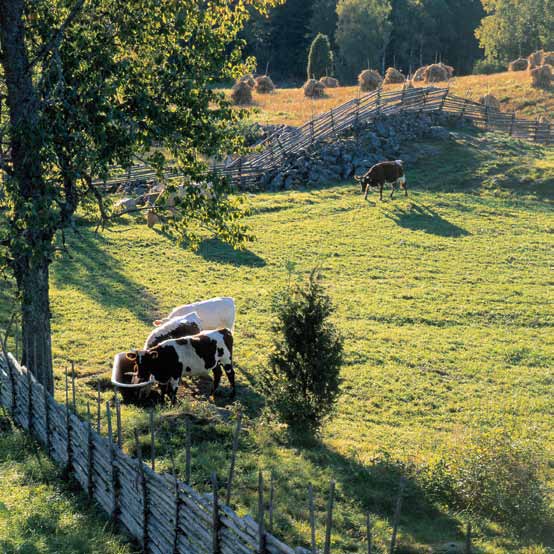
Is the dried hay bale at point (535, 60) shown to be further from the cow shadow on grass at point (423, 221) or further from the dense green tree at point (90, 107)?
the dense green tree at point (90, 107)

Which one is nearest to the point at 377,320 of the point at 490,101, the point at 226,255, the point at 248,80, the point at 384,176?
the point at 226,255

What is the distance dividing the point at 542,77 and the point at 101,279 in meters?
35.9

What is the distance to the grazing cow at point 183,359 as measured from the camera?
1249 centimetres

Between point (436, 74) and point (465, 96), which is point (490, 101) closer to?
point (465, 96)

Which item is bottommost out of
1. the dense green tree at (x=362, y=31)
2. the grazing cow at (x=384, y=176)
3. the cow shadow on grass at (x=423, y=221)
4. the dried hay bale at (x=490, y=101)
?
the cow shadow on grass at (x=423, y=221)

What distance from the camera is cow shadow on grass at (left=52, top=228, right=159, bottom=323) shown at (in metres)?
18.6

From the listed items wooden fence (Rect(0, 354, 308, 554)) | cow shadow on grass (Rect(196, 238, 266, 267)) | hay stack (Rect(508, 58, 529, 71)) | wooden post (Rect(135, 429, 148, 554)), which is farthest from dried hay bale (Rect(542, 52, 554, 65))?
wooden post (Rect(135, 429, 148, 554))

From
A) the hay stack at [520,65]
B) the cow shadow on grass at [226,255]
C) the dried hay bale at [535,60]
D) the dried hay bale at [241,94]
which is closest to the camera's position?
the cow shadow on grass at [226,255]

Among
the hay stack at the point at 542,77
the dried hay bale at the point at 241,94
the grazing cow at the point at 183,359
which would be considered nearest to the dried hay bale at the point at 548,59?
the hay stack at the point at 542,77

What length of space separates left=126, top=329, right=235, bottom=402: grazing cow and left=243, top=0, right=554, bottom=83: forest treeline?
55.8m

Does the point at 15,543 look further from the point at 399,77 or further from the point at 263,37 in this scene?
the point at 263,37

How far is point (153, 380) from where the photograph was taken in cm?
1245

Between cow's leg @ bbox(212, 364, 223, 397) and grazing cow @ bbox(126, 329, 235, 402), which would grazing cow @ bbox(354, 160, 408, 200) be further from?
cow's leg @ bbox(212, 364, 223, 397)

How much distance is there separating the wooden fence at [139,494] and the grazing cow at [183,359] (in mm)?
1616
